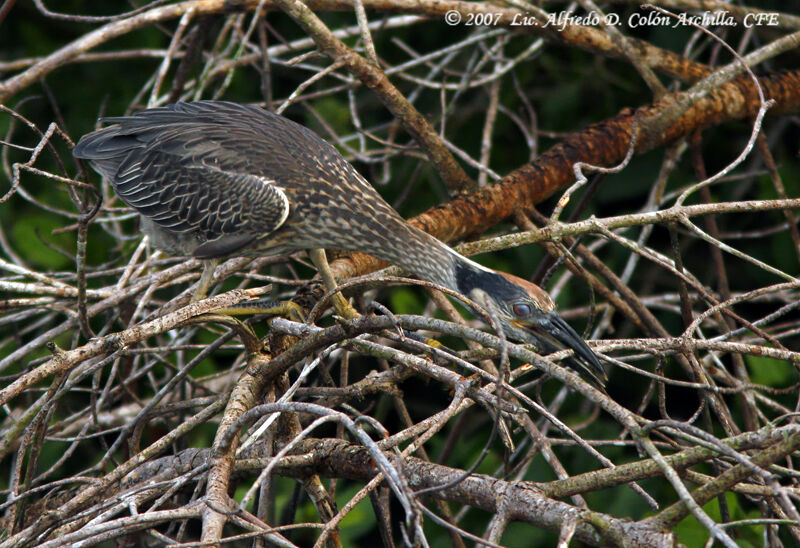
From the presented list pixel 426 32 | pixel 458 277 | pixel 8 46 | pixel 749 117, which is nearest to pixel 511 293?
pixel 458 277

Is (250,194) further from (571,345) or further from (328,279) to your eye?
(571,345)

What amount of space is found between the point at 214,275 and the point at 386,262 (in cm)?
75

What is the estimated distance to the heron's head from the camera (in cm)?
278

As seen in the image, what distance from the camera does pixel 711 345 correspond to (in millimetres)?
2172

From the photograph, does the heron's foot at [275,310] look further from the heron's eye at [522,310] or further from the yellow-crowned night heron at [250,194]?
the heron's eye at [522,310]

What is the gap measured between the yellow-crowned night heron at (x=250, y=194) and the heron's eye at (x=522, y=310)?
0.07 metres

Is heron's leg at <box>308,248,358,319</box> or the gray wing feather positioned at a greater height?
the gray wing feather

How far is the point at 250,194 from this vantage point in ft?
10.8

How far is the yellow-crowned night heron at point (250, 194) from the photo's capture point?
3.23 metres

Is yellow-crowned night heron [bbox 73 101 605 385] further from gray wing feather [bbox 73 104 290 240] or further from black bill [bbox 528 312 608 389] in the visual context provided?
black bill [bbox 528 312 608 389]

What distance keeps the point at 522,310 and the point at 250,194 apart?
1.21m

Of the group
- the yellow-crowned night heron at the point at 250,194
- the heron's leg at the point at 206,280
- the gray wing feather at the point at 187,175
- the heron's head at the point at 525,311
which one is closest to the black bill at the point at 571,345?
the heron's head at the point at 525,311

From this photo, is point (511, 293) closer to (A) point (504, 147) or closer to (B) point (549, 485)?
(B) point (549, 485)

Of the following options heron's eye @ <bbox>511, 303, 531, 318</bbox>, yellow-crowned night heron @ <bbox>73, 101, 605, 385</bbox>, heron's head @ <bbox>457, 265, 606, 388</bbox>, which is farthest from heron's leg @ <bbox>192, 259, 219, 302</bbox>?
heron's eye @ <bbox>511, 303, 531, 318</bbox>
